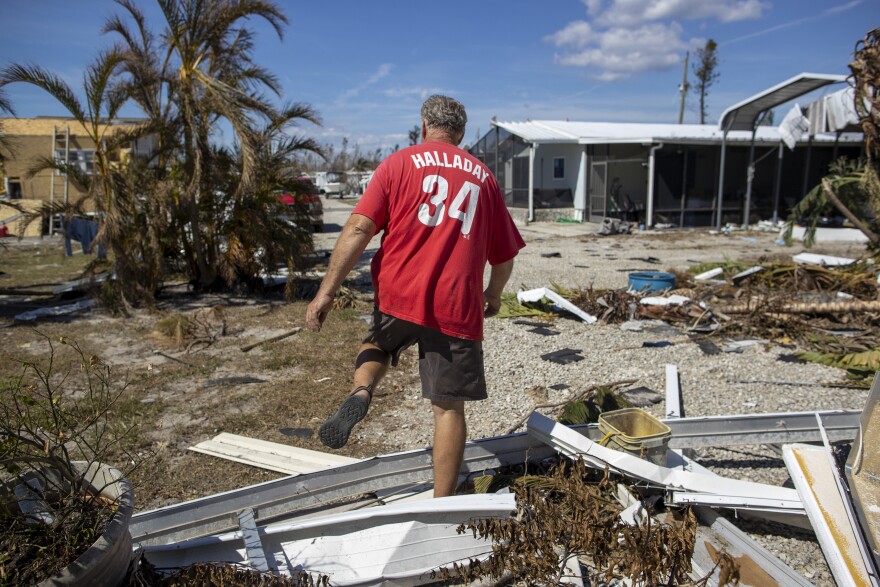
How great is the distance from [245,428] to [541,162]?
19.2 metres

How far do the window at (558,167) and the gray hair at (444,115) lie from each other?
794 inches

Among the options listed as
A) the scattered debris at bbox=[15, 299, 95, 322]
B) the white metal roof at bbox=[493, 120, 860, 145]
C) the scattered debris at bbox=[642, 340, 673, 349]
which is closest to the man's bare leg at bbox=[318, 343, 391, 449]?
the scattered debris at bbox=[642, 340, 673, 349]

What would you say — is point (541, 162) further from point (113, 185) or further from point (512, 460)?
point (512, 460)

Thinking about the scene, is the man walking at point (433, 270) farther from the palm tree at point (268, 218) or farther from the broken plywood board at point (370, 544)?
the palm tree at point (268, 218)

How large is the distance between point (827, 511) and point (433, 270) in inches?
76.3

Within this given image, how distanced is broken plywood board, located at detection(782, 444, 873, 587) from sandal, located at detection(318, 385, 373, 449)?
193 cm

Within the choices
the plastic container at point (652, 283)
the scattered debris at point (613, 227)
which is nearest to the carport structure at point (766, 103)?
the scattered debris at point (613, 227)

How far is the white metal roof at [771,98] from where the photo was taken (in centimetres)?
1505

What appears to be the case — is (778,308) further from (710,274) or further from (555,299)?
(710,274)

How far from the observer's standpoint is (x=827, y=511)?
2506 mm

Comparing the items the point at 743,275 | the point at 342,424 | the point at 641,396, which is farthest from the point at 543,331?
the point at 342,424

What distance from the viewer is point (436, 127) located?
9.67 feet

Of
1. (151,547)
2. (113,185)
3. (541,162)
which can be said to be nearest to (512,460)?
(151,547)

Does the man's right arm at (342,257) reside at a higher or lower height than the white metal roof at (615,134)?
lower
